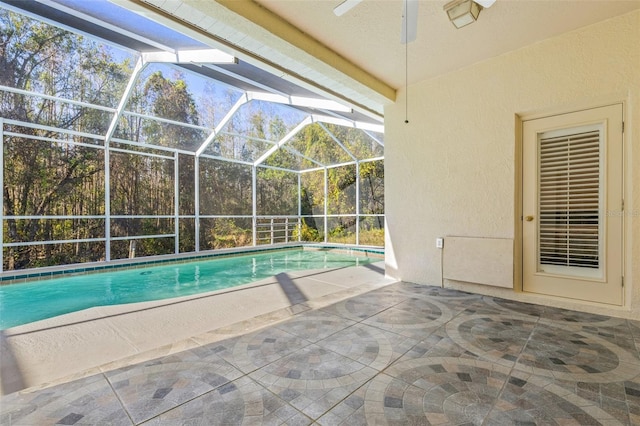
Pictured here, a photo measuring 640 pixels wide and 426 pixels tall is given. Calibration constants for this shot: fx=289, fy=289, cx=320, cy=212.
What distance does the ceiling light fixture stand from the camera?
2.38 metres

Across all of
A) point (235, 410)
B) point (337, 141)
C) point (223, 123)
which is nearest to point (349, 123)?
point (337, 141)

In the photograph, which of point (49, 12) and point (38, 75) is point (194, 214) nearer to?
point (38, 75)

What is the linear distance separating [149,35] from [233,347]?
12.8 ft

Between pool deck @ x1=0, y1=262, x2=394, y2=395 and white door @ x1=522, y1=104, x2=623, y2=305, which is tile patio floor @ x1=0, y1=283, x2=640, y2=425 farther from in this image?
white door @ x1=522, y1=104, x2=623, y2=305

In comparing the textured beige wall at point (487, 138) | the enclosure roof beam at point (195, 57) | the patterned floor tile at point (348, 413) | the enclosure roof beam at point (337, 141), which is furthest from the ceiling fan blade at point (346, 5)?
the enclosure roof beam at point (337, 141)

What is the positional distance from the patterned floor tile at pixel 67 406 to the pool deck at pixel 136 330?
15 centimetres

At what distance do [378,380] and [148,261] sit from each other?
648 cm

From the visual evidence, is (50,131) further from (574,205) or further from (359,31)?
(574,205)

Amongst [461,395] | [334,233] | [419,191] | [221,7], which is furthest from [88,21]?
[334,233]

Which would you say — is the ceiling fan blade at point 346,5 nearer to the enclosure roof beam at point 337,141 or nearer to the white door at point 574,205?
the white door at point 574,205

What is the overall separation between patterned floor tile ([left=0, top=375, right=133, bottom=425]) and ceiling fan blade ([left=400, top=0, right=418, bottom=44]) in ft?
10.1

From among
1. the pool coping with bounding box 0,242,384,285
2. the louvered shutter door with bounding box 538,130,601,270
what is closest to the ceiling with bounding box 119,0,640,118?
the louvered shutter door with bounding box 538,130,601,270

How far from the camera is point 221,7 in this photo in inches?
90.4

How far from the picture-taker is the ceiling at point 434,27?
249 cm
